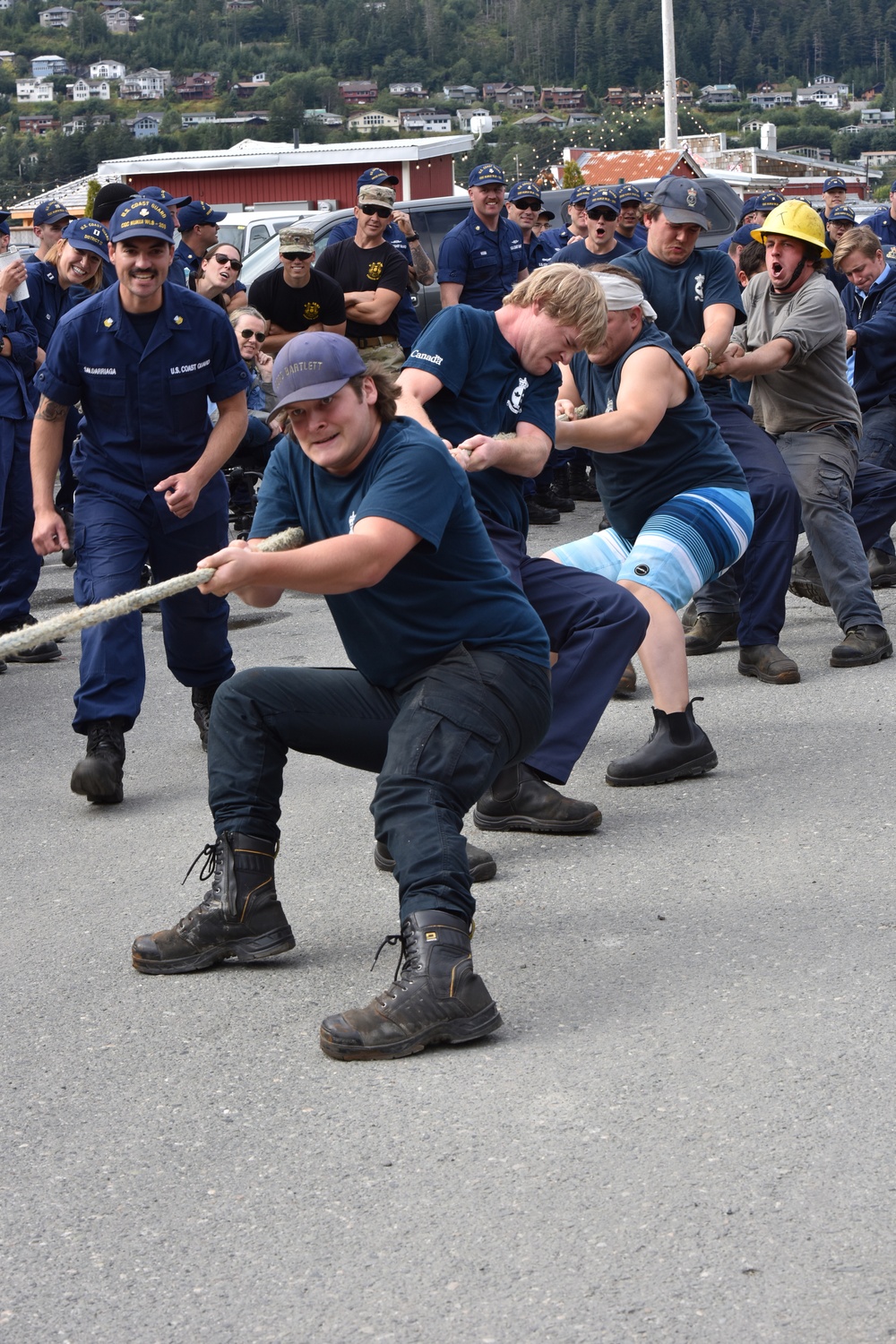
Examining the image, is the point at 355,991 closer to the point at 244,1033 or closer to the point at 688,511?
the point at 244,1033

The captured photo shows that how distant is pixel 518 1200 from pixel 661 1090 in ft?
1.70

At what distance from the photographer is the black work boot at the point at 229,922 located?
161 inches

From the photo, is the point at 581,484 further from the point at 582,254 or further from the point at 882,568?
the point at 882,568

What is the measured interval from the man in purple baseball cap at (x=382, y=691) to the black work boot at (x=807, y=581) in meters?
3.75

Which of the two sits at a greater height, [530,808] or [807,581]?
[530,808]

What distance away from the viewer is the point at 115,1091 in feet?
11.4

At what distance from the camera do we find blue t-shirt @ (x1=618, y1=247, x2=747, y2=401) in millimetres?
7473

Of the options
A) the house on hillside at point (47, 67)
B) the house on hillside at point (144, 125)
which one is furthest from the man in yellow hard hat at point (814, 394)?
the house on hillside at point (47, 67)

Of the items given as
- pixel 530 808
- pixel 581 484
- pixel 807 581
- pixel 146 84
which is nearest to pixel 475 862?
pixel 530 808

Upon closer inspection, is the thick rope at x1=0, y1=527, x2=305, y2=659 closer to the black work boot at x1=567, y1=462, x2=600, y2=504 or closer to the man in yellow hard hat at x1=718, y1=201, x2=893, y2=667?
the man in yellow hard hat at x1=718, y1=201, x2=893, y2=667

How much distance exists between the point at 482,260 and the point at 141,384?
5792 mm

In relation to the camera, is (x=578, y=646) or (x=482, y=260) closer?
(x=578, y=646)

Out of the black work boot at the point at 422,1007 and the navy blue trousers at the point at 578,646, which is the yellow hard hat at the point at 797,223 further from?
the black work boot at the point at 422,1007

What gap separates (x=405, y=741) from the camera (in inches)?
149
